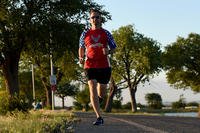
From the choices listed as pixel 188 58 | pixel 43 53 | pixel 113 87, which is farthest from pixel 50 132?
pixel 188 58

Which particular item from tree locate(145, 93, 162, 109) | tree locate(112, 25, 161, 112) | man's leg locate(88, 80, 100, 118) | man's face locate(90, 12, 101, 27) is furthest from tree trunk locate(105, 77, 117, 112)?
man's face locate(90, 12, 101, 27)

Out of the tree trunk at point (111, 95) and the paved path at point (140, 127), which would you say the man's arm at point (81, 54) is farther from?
the tree trunk at point (111, 95)

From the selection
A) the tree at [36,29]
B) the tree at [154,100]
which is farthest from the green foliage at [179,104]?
the tree at [36,29]

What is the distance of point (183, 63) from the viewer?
249ft

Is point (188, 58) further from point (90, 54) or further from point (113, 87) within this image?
point (90, 54)

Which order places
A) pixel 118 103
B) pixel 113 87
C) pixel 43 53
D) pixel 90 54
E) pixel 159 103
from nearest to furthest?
pixel 90 54
pixel 43 53
pixel 113 87
pixel 118 103
pixel 159 103

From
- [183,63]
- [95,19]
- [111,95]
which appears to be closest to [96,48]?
[95,19]

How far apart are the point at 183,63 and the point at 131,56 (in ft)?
28.4

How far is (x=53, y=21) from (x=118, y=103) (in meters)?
54.8

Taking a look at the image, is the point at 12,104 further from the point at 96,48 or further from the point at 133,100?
the point at 133,100

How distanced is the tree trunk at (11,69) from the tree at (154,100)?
64991 mm

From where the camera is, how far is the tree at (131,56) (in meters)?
70.1

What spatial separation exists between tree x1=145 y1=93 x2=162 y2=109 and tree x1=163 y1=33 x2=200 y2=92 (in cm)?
1958

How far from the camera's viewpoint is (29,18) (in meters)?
31.8
